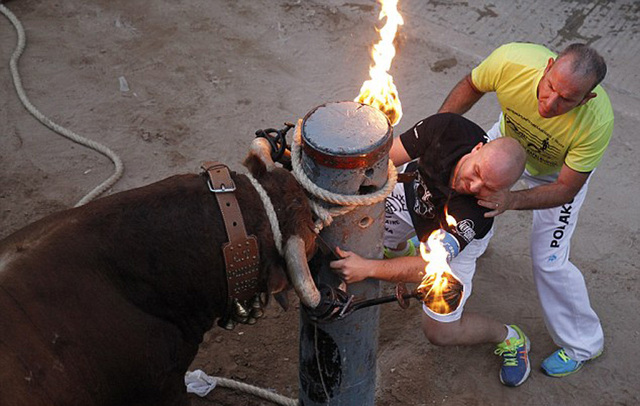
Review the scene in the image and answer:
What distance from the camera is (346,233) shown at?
93.7 inches

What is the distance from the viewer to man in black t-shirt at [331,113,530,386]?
3.16 meters

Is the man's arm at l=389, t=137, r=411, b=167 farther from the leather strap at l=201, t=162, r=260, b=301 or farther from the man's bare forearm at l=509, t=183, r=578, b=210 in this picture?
the leather strap at l=201, t=162, r=260, b=301

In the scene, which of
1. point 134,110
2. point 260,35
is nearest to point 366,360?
point 134,110

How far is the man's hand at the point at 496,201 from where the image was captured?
10.6 feet

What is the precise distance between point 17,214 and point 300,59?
272 centimetres

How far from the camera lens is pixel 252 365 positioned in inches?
150

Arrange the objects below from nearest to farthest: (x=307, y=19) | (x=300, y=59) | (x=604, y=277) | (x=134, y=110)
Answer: (x=604, y=277), (x=134, y=110), (x=300, y=59), (x=307, y=19)

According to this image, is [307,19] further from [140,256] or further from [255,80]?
[140,256]

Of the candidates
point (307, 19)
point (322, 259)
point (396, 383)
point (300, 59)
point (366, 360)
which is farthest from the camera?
point (307, 19)

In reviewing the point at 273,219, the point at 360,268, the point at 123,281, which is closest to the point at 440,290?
the point at 360,268

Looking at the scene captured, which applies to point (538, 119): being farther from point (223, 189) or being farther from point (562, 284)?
point (223, 189)

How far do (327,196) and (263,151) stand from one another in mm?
327

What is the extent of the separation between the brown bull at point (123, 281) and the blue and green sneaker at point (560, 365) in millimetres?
2181

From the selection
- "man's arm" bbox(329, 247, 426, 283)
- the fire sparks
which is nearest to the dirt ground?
"man's arm" bbox(329, 247, 426, 283)
